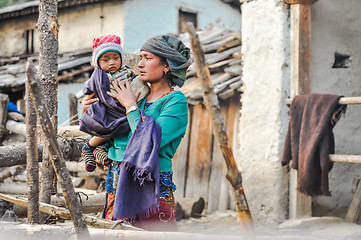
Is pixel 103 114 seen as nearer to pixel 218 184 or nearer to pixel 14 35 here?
pixel 218 184

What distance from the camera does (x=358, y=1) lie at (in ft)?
18.6

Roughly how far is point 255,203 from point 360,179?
111cm

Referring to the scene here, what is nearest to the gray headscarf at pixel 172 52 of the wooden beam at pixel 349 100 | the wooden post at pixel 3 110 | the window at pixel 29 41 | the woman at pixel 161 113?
the woman at pixel 161 113

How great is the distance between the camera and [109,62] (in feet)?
8.46

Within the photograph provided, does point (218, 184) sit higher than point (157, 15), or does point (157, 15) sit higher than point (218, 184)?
point (157, 15)

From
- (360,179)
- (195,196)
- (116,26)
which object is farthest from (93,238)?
(116,26)

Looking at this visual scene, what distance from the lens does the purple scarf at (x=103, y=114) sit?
7.89ft

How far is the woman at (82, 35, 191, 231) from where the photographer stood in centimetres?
233

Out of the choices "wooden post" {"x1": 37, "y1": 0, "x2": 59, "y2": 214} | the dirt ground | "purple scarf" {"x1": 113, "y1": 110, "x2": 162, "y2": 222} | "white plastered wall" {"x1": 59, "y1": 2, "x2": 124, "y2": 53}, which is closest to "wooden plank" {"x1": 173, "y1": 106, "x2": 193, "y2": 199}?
the dirt ground

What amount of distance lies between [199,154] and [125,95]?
4.89m

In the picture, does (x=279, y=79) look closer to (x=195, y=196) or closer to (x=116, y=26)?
(x=195, y=196)

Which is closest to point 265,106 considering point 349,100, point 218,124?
point 349,100

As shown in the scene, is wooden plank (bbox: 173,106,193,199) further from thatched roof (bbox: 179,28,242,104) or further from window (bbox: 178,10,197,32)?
window (bbox: 178,10,197,32)

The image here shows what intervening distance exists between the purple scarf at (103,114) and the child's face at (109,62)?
0.14 feet
